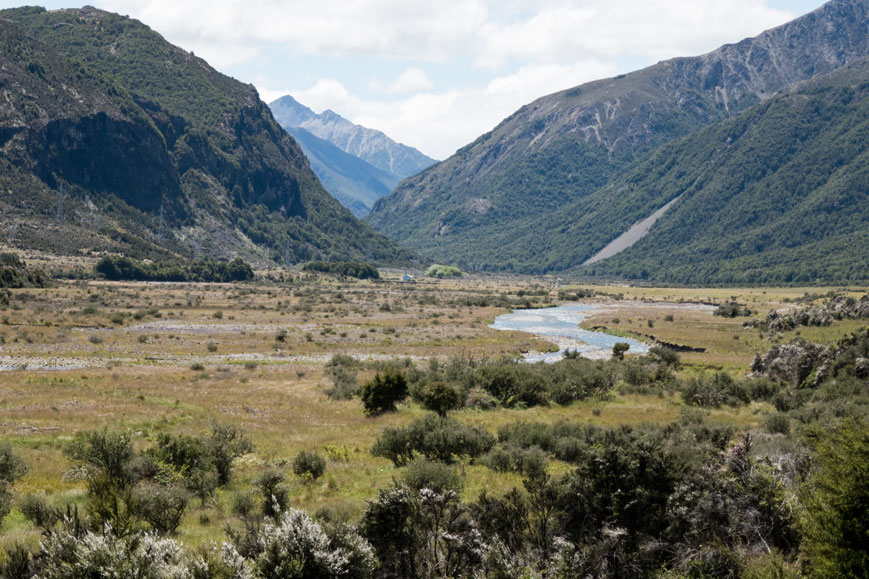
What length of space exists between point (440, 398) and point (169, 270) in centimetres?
13731

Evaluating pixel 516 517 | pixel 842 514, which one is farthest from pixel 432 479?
pixel 842 514

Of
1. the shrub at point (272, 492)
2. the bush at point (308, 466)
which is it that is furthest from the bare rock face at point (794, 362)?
the shrub at point (272, 492)

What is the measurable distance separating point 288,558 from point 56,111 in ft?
695

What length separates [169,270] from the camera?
14962cm

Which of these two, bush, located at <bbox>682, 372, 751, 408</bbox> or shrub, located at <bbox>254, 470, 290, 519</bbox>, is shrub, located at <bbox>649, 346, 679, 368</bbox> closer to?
bush, located at <bbox>682, 372, 751, 408</bbox>

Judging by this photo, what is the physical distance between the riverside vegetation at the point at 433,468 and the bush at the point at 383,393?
0.35 ft

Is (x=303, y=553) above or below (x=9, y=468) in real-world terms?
above

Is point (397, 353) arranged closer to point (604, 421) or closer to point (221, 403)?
point (221, 403)

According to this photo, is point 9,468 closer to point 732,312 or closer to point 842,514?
point 842,514

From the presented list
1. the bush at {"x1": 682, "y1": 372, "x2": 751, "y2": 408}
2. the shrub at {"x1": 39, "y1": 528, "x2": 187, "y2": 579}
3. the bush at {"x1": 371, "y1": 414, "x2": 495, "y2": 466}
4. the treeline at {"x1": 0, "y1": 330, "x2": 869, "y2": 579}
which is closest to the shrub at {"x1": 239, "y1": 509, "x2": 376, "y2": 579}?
the treeline at {"x1": 0, "y1": 330, "x2": 869, "y2": 579}

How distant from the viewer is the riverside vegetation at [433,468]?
11008 mm

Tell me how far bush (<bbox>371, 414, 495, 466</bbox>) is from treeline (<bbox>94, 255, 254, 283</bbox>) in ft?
440

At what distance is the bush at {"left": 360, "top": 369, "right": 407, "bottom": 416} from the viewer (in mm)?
31000

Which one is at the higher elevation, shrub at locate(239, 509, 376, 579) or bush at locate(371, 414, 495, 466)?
shrub at locate(239, 509, 376, 579)
